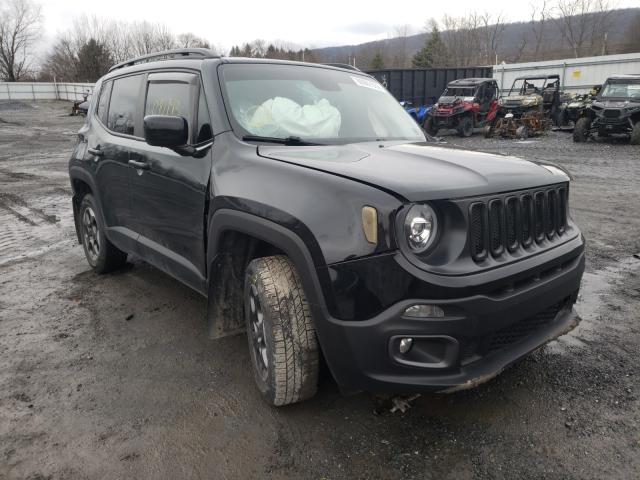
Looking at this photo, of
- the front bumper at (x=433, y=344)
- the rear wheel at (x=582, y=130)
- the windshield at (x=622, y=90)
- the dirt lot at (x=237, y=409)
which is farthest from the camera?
the rear wheel at (x=582, y=130)

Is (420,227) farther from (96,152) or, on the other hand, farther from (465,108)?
(465,108)

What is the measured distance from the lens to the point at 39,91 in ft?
159

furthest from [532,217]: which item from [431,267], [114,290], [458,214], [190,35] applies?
[190,35]

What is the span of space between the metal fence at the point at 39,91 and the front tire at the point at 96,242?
47536 mm

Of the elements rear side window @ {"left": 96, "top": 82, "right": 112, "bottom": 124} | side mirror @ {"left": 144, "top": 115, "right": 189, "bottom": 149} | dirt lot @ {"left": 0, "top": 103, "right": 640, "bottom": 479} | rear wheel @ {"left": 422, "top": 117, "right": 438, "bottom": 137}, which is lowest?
dirt lot @ {"left": 0, "top": 103, "right": 640, "bottom": 479}

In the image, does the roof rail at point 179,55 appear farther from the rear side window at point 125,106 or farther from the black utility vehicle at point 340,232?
the rear side window at point 125,106

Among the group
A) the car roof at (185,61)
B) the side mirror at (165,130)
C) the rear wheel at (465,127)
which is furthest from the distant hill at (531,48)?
the side mirror at (165,130)

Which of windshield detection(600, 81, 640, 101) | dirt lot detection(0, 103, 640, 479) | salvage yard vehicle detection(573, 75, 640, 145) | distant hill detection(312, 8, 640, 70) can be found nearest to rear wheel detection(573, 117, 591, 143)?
salvage yard vehicle detection(573, 75, 640, 145)

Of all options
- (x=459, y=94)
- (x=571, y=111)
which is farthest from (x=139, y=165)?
(x=571, y=111)

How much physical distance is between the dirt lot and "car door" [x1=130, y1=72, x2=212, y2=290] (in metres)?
0.64

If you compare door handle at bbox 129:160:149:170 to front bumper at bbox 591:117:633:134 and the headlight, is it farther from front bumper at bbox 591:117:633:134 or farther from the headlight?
front bumper at bbox 591:117:633:134

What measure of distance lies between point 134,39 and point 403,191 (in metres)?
79.6

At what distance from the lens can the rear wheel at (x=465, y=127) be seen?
19766 mm

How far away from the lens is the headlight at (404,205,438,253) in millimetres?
2213
